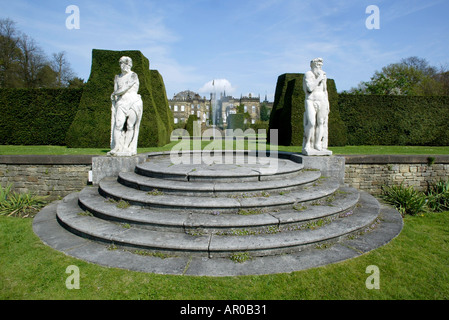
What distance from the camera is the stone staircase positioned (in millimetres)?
3029

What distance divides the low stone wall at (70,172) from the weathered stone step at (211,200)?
2.24m

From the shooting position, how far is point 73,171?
20.0 ft

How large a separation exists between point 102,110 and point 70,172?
614cm

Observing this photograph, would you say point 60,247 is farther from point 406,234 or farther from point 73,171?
point 406,234

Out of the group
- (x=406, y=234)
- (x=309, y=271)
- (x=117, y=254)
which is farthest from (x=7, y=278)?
(x=406, y=234)

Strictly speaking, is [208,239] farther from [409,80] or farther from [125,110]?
[409,80]

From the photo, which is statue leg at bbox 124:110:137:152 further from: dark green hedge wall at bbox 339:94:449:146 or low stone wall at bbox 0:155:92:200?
dark green hedge wall at bbox 339:94:449:146

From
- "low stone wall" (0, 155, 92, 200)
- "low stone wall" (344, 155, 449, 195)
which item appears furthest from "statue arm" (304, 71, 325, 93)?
"low stone wall" (0, 155, 92, 200)

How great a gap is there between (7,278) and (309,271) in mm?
3341

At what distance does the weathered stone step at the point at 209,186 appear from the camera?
13.1ft

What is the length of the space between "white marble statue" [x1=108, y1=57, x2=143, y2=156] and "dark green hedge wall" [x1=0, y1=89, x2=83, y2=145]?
29.6ft

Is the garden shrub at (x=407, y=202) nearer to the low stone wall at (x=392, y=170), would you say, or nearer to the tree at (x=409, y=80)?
the low stone wall at (x=392, y=170)
